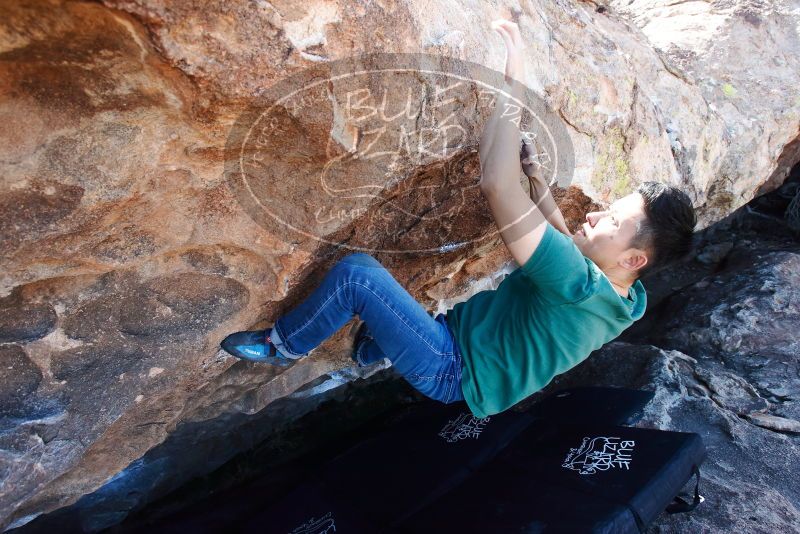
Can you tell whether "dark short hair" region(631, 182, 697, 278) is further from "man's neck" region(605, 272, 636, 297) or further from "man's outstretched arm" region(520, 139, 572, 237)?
"man's outstretched arm" region(520, 139, 572, 237)

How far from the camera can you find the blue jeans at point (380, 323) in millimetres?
1480

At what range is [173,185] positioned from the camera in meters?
1.22

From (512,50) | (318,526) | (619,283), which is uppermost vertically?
(512,50)

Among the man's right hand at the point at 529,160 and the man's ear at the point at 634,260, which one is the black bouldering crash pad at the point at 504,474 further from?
the man's right hand at the point at 529,160

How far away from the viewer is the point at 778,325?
268cm

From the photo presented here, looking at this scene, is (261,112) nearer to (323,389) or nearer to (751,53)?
(323,389)

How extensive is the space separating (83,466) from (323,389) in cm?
94

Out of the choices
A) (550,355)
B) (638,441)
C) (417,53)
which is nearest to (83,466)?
(550,355)

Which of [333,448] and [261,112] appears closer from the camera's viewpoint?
[261,112]

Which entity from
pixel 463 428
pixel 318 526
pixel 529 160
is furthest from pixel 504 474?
pixel 529 160

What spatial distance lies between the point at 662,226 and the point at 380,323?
79cm

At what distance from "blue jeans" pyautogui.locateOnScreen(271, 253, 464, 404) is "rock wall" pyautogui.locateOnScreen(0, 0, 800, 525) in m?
0.12

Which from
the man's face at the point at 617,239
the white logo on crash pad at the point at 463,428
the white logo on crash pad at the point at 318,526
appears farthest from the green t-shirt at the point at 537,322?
the white logo on crash pad at the point at 318,526

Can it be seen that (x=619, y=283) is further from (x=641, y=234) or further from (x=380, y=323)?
(x=380, y=323)
